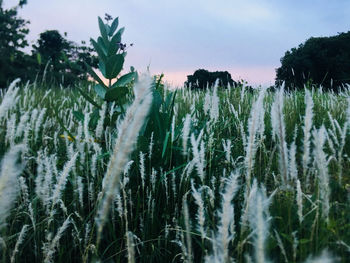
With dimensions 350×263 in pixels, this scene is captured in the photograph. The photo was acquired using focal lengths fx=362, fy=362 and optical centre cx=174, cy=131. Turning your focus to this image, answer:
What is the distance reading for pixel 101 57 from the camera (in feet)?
8.04

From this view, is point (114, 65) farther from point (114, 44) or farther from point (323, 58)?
point (323, 58)

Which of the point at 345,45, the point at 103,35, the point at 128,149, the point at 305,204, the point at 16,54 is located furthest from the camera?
the point at 16,54

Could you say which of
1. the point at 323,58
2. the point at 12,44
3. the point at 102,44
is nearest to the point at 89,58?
the point at 12,44

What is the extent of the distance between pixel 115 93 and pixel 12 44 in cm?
2945

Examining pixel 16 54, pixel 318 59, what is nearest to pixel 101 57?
pixel 318 59

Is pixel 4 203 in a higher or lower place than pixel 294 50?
lower

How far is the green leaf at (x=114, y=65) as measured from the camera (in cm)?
233

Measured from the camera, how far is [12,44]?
2827cm

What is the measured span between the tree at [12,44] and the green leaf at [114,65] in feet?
83.8

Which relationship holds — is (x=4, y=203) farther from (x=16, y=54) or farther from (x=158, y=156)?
(x=16, y=54)

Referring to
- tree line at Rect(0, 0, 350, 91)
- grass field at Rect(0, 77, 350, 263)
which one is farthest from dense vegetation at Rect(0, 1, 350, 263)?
tree line at Rect(0, 0, 350, 91)

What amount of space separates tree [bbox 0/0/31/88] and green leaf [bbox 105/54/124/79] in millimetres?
25546

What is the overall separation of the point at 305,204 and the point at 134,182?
87 cm

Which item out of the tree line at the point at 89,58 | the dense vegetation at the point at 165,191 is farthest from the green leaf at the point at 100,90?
the tree line at the point at 89,58
